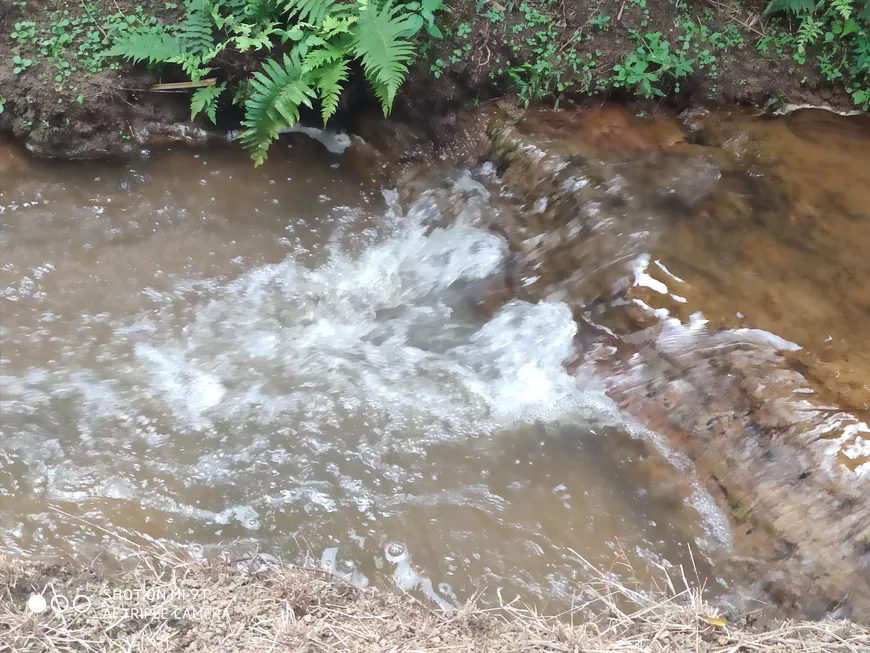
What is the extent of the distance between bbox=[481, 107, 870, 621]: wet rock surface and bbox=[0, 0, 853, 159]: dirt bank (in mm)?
273

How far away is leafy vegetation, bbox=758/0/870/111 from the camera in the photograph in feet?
14.9

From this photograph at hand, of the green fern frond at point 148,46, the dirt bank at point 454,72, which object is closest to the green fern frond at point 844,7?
the dirt bank at point 454,72

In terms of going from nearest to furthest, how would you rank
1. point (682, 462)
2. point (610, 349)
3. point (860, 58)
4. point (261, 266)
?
point (682, 462), point (610, 349), point (261, 266), point (860, 58)

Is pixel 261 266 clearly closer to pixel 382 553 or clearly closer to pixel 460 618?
pixel 382 553

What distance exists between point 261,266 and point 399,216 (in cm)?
123

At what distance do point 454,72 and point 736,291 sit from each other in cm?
276

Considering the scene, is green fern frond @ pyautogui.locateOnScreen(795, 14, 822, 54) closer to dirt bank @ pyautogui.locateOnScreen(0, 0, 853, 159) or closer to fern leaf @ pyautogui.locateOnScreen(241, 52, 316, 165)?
dirt bank @ pyautogui.locateOnScreen(0, 0, 853, 159)

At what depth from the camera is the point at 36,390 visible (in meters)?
3.45

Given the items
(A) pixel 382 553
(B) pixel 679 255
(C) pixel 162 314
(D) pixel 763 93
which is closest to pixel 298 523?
(A) pixel 382 553

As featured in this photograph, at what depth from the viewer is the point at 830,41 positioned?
4641 millimetres

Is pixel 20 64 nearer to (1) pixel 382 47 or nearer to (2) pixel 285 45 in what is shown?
(2) pixel 285 45

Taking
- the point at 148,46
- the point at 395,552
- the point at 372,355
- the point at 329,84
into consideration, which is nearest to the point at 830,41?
the point at 329,84

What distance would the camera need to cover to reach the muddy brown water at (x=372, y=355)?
3.08m

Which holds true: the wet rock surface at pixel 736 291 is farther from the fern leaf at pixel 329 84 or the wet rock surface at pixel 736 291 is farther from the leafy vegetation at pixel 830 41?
the fern leaf at pixel 329 84
